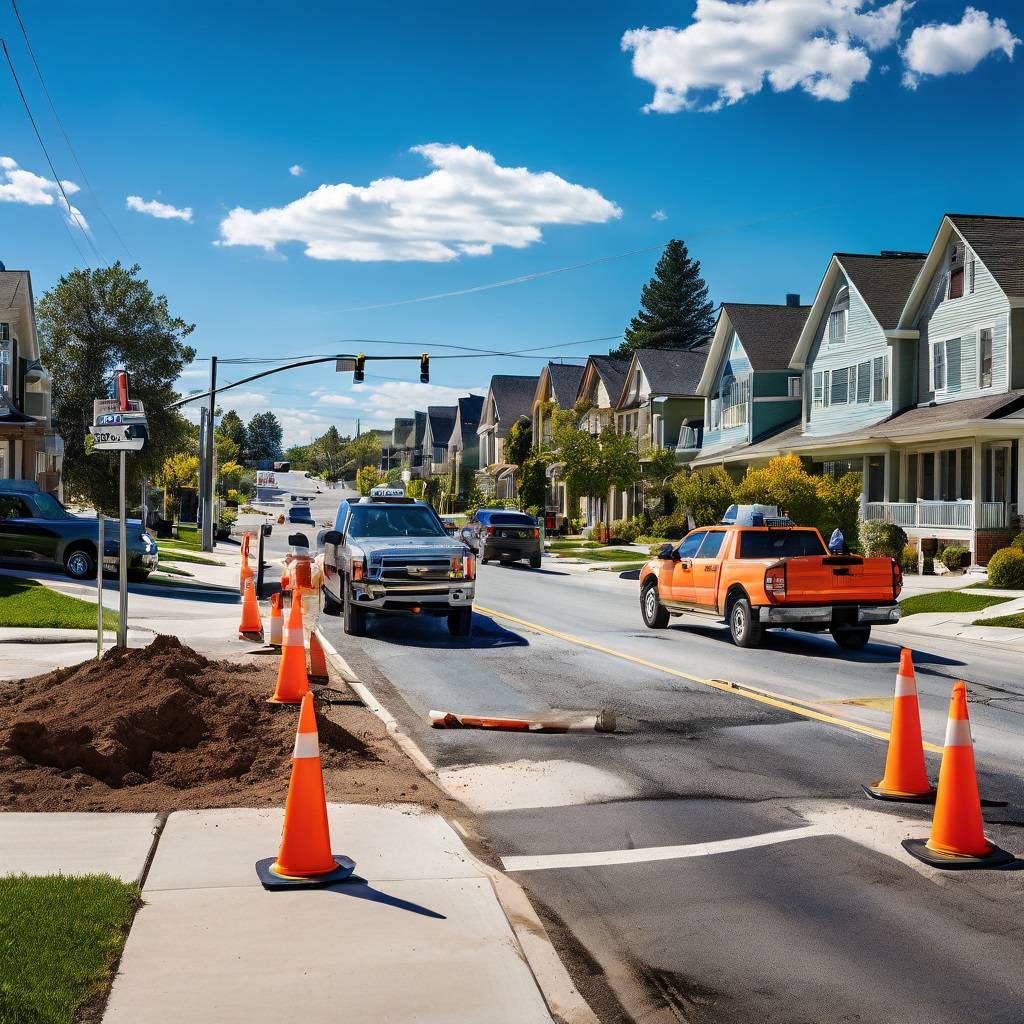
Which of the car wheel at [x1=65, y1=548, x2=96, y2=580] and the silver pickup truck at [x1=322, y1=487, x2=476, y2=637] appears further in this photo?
the car wheel at [x1=65, y1=548, x2=96, y2=580]

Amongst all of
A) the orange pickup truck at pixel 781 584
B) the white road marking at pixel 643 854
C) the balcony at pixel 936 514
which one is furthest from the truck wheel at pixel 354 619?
the balcony at pixel 936 514

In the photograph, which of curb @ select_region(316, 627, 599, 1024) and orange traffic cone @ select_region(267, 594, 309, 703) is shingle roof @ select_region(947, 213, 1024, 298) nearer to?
orange traffic cone @ select_region(267, 594, 309, 703)

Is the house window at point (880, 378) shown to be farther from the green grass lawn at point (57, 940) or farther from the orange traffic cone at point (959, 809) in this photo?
the green grass lawn at point (57, 940)

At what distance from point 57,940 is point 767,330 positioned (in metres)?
47.6

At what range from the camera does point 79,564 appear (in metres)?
25.1

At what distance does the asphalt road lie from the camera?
4.95 meters

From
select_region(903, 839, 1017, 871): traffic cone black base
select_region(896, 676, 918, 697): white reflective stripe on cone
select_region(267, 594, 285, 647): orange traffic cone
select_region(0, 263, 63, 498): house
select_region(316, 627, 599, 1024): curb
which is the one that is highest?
select_region(0, 263, 63, 498): house

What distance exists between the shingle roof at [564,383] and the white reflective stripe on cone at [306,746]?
6948cm

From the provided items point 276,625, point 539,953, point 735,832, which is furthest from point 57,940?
point 276,625

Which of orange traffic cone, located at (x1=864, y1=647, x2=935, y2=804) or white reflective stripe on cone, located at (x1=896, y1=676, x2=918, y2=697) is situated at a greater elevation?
white reflective stripe on cone, located at (x1=896, y1=676, x2=918, y2=697)

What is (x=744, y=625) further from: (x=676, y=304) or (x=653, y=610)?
(x=676, y=304)

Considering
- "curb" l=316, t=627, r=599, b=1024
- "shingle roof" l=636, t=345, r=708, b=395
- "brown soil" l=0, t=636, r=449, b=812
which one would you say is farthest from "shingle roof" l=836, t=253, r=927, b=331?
"curb" l=316, t=627, r=599, b=1024

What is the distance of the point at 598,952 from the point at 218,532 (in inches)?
2166

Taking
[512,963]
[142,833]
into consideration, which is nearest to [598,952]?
[512,963]
